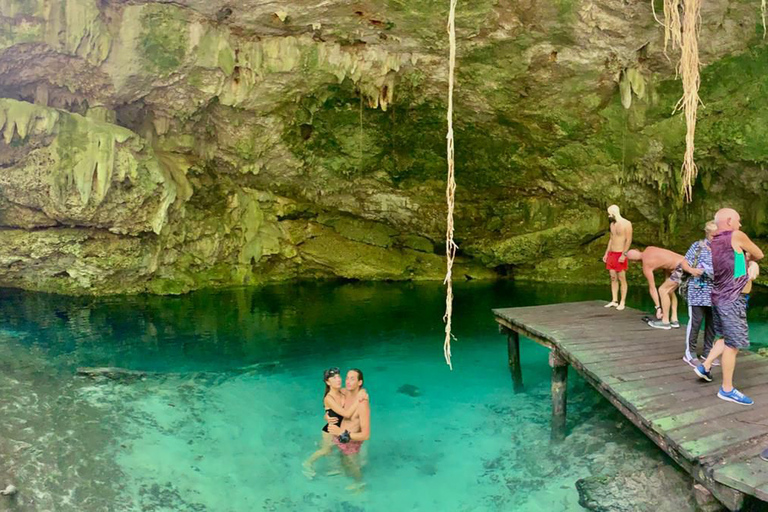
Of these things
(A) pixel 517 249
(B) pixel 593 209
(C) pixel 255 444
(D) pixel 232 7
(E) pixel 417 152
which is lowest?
(C) pixel 255 444

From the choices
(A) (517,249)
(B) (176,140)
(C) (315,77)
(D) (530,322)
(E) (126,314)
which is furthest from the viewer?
(A) (517,249)

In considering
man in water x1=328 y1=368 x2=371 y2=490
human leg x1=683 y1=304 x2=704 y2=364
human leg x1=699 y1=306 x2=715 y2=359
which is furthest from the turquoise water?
human leg x1=699 y1=306 x2=715 y2=359

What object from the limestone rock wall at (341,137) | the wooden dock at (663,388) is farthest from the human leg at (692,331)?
the limestone rock wall at (341,137)

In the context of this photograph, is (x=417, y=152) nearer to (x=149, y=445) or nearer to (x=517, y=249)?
(x=517, y=249)

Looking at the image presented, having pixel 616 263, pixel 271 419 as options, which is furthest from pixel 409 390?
pixel 616 263

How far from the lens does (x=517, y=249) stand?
1805 centimetres

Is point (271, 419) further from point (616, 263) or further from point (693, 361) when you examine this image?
point (616, 263)

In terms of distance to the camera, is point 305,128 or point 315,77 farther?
point 305,128

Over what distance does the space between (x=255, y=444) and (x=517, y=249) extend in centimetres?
1294

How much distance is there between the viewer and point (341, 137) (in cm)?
1476

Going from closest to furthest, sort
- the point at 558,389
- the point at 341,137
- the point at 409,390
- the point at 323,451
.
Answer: the point at 323,451 → the point at 558,389 → the point at 409,390 → the point at 341,137

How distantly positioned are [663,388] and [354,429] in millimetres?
3076

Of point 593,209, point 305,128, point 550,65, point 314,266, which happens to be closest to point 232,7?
point 305,128

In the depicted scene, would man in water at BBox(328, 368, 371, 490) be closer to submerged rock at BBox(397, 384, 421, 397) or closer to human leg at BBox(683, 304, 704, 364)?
submerged rock at BBox(397, 384, 421, 397)
